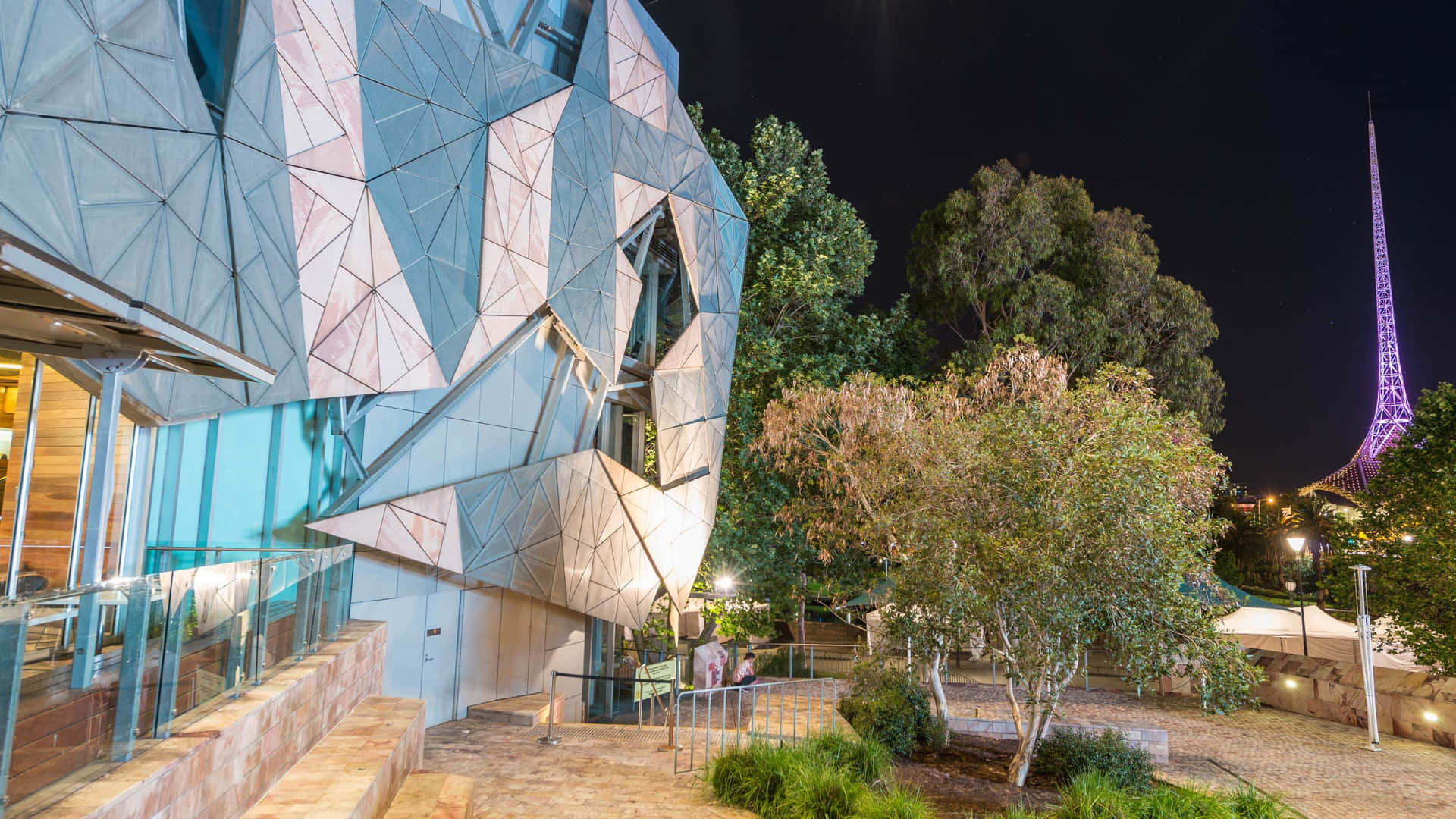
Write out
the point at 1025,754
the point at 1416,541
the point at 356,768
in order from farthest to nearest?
1. the point at 1416,541
2. the point at 1025,754
3. the point at 356,768

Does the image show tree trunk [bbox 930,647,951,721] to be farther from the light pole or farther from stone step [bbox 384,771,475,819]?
the light pole

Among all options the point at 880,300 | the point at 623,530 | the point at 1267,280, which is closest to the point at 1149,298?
the point at 880,300

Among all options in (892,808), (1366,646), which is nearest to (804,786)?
(892,808)

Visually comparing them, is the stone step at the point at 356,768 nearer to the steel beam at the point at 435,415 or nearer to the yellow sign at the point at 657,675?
the steel beam at the point at 435,415

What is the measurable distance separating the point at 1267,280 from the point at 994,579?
82640 millimetres

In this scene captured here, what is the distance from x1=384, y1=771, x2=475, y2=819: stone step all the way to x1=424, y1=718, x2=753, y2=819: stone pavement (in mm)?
412

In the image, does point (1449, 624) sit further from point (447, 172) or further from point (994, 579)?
point (447, 172)

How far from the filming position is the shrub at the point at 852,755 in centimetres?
955

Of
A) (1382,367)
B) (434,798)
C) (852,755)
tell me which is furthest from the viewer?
(1382,367)

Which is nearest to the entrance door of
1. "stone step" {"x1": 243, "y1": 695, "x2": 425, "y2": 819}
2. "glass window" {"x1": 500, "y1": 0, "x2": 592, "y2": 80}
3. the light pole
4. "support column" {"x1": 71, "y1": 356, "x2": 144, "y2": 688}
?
"stone step" {"x1": 243, "y1": 695, "x2": 425, "y2": 819}

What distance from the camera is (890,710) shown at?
42.2 feet

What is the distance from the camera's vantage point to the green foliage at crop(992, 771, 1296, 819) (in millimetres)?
8062

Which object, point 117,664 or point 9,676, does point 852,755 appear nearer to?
point 117,664

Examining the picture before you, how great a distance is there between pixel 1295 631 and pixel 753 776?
60.2ft
